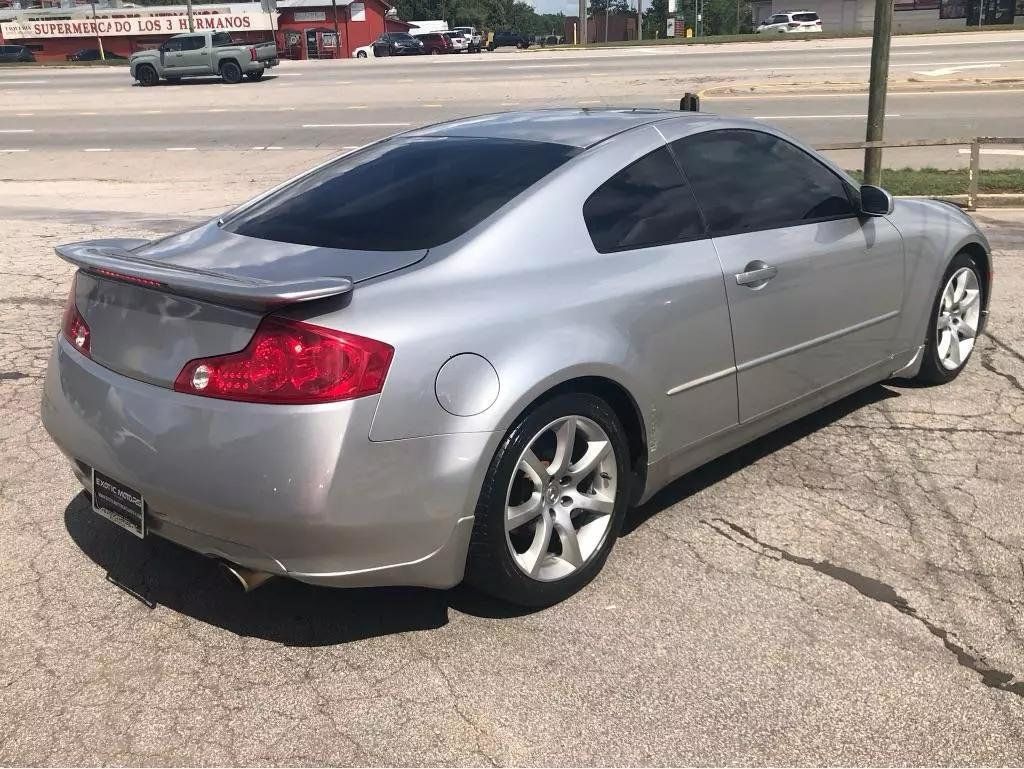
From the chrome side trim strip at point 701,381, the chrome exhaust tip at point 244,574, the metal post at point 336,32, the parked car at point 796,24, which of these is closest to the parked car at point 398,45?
the metal post at point 336,32

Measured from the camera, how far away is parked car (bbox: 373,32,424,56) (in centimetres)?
5428

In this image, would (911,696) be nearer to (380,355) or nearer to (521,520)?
(521,520)

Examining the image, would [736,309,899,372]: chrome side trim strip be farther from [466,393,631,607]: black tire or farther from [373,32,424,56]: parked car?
[373,32,424,56]: parked car

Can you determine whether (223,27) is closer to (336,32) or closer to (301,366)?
(336,32)

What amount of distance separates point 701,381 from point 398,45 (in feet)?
178

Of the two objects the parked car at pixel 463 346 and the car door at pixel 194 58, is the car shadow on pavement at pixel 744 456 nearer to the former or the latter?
the parked car at pixel 463 346

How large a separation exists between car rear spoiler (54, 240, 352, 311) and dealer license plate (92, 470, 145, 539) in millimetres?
628

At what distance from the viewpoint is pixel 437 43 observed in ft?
182

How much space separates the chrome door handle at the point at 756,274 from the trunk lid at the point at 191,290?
1.35m

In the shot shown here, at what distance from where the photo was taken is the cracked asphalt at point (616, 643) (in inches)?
104

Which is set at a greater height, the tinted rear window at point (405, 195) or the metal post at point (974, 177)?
the tinted rear window at point (405, 195)

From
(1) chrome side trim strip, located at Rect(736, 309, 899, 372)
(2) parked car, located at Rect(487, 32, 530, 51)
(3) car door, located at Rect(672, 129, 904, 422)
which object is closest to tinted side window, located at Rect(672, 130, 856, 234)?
(3) car door, located at Rect(672, 129, 904, 422)

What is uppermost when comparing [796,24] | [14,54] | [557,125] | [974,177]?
[796,24]

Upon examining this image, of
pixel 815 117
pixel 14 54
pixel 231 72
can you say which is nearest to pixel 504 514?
pixel 815 117
